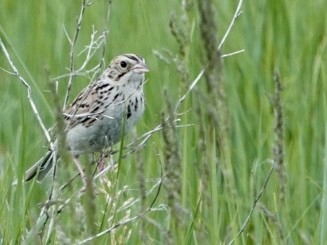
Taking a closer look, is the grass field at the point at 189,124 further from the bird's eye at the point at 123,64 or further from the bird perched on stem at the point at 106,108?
the bird's eye at the point at 123,64

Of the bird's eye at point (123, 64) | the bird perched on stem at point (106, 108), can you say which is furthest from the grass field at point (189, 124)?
the bird's eye at point (123, 64)

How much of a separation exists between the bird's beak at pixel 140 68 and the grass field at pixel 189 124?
0.14 meters

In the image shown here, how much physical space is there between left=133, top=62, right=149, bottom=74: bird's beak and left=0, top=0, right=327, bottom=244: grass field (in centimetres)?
14

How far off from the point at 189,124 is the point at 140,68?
62.5 inches

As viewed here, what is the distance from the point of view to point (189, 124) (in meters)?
3.66

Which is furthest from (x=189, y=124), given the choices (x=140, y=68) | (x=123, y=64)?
(x=123, y=64)

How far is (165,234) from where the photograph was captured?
223 cm

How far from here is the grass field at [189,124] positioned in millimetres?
3564

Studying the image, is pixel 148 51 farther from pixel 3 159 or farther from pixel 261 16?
pixel 3 159

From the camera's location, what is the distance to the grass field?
356cm

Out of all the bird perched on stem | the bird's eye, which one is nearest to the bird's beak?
the bird perched on stem

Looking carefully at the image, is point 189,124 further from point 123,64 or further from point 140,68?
point 123,64

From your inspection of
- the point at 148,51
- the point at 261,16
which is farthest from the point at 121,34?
the point at 261,16

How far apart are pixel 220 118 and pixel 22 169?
5.27 ft
